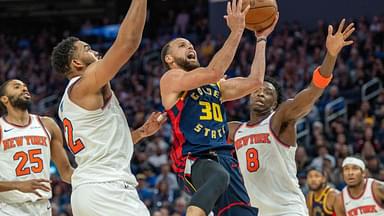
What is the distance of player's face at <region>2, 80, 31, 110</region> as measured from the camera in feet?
23.2

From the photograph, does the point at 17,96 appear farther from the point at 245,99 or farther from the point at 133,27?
the point at 245,99

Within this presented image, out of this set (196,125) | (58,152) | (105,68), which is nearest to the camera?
(105,68)

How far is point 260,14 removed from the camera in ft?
19.6

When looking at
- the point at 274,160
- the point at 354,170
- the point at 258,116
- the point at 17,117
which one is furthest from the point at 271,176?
the point at 354,170

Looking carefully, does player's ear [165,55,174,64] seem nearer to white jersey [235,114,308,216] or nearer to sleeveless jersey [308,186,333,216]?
white jersey [235,114,308,216]

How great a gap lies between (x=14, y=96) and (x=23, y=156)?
0.60m

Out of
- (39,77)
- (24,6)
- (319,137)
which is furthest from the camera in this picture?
(24,6)

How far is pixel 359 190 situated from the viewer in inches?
358

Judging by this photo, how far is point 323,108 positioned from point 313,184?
5651 millimetres

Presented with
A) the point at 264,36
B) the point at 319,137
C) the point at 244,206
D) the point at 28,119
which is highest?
the point at 264,36

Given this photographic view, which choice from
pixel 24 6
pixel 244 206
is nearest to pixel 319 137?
pixel 244 206

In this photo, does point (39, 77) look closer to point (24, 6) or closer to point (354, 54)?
point (24, 6)

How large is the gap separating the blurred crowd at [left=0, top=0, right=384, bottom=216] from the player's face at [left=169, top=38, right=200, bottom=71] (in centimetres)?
627

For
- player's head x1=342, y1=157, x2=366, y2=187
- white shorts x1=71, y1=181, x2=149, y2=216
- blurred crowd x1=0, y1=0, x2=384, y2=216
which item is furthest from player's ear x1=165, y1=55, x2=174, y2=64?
blurred crowd x1=0, y1=0, x2=384, y2=216
